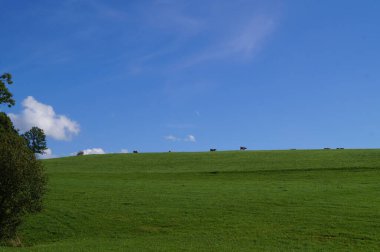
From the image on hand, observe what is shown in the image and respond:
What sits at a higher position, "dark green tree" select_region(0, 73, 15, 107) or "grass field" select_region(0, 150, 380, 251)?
"dark green tree" select_region(0, 73, 15, 107)

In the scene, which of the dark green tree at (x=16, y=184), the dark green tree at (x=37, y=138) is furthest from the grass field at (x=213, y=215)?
the dark green tree at (x=37, y=138)

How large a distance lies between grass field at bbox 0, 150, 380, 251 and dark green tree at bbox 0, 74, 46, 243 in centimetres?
211

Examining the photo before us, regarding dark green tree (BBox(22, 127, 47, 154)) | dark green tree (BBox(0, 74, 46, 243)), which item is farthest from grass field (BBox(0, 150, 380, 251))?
dark green tree (BBox(22, 127, 47, 154))

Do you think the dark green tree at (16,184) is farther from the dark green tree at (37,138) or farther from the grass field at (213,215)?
the dark green tree at (37,138)

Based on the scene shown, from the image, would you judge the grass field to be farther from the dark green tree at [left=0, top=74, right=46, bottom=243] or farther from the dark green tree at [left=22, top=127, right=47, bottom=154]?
the dark green tree at [left=22, top=127, right=47, bottom=154]

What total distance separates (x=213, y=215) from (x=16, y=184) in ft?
43.5

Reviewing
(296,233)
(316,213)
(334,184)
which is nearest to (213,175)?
(334,184)

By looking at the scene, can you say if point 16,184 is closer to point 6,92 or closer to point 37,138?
point 6,92

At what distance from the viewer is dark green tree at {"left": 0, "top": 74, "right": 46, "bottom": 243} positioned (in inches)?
1021

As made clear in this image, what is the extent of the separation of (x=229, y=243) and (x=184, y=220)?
6.34m

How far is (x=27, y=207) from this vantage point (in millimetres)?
26891

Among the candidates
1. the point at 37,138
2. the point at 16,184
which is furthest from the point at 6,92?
the point at 37,138

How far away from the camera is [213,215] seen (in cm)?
3144

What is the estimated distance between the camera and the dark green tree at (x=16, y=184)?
2592 cm
